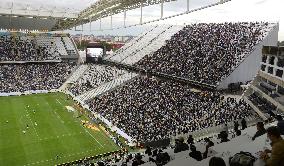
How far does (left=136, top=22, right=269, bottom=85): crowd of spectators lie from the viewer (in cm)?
4150

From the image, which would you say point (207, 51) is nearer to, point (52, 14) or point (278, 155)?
point (52, 14)

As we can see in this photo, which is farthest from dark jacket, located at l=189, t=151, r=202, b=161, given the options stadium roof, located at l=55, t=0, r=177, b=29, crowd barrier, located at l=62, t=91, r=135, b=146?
crowd barrier, located at l=62, t=91, r=135, b=146

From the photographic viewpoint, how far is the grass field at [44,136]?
2855 centimetres

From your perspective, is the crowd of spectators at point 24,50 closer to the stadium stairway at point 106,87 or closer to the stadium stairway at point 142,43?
the stadium stairway at point 142,43

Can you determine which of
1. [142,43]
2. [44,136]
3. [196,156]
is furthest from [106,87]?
[196,156]

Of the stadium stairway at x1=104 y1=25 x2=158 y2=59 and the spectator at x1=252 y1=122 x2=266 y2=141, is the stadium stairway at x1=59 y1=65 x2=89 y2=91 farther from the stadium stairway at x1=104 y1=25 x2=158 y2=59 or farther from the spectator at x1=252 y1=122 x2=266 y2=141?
the spectator at x1=252 y1=122 x2=266 y2=141

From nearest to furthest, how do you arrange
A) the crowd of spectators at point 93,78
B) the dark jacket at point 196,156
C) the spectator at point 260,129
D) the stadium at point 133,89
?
the dark jacket at point 196,156
the spectator at point 260,129
the stadium at point 133,89
the crowd of spectators at point 93,78

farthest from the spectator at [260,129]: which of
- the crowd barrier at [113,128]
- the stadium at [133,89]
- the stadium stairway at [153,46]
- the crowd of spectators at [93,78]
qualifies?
the stadium stairway at [153,46]

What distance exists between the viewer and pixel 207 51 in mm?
46469

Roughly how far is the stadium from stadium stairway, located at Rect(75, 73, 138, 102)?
0.82 feet

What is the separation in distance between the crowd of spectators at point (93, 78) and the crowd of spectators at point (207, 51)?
483 centimetres

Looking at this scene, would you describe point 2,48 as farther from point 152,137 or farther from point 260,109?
point 260,109

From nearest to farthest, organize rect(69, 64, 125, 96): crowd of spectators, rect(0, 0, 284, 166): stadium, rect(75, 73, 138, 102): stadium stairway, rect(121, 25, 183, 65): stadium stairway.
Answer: rect(0, 0, 284, 166): stadium, rect(75, 73, 138, 102): stadium stairway, rect(69, 64, 125, 96): crowd of spectators, rect(121, 25, 183, 65): stadium stairway

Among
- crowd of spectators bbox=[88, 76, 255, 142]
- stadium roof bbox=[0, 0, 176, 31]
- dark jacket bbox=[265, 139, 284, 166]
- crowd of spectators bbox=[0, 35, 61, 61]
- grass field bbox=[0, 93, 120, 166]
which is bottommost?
grass field bbox=[0, 93, 120, 166]
